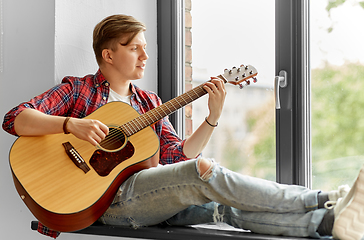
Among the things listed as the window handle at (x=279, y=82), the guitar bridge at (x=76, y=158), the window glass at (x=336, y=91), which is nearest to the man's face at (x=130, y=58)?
the guitar bridge at (x=76, y=158)

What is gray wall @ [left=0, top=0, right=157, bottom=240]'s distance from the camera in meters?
1.74

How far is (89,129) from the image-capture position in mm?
1367

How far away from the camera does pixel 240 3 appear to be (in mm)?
1907

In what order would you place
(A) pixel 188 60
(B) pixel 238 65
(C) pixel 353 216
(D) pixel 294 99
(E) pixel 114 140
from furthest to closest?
1. (A) pixel 188 60
2. (B) pixel 238 65
3. (D) pixel 294 99
4. (E) pixel 114 140
5. (C) pixel 353 216

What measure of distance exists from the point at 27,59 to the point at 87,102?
0.38 m

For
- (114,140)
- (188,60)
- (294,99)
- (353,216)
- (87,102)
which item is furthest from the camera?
(188,60)

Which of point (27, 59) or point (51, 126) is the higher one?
point (27, 59)

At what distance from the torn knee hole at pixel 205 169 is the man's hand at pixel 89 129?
0.36m

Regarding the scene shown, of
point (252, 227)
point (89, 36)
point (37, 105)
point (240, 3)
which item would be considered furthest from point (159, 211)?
point (240, 3)

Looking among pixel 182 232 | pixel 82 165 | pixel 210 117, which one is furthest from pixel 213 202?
pixel 82 165

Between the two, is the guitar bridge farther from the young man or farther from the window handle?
the window handle

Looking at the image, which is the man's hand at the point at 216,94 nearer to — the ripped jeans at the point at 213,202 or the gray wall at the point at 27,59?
the ripped jeans at the point at 213,202

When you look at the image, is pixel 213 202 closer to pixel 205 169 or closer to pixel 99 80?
pixel 205 169

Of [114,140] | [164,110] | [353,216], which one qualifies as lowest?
[353,216]
